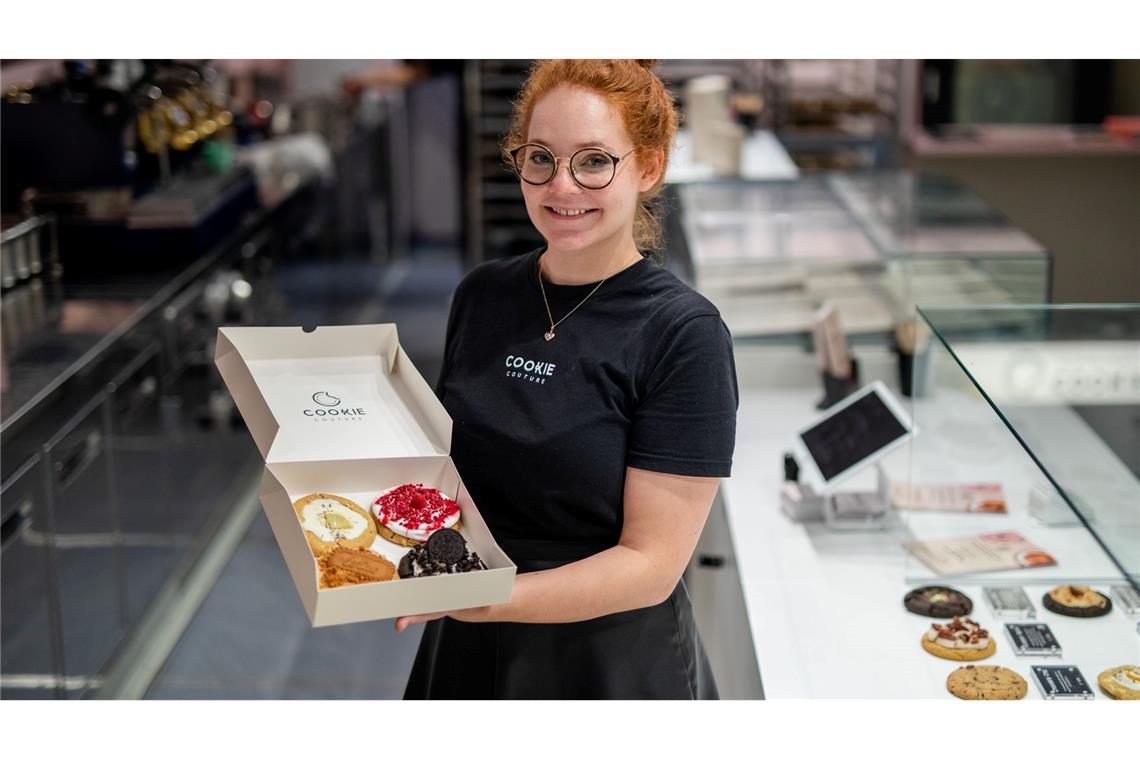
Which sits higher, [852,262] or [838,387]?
[852,262]

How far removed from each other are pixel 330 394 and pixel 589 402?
0.37 metres

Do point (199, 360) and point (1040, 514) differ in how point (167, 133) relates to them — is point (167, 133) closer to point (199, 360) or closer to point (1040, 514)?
point (199, 360)

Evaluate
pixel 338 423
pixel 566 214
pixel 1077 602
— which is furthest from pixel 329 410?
pixel 1077 602

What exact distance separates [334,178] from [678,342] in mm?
5454

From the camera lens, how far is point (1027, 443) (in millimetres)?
2490

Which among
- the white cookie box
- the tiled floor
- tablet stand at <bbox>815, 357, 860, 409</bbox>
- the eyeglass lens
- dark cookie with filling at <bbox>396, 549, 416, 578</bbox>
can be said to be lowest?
the tiled floor

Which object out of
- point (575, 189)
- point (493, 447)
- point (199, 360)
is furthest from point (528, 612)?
point (199, 360)

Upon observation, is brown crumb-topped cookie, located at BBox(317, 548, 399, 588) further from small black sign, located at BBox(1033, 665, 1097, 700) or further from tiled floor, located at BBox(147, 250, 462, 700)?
tiled floor, located at BBox(147, 250, 462, 700)

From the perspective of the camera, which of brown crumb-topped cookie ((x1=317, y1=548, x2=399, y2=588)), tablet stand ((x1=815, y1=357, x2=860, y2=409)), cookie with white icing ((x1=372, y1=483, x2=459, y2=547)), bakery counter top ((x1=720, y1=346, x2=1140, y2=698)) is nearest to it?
brown crumb-topped cookie ((x1=317, y1=548, x2=399, y2=588))

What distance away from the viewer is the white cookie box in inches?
62.3

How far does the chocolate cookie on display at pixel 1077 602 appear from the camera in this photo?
2355mm

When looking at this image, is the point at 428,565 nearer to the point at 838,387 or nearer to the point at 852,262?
the point at 838,387

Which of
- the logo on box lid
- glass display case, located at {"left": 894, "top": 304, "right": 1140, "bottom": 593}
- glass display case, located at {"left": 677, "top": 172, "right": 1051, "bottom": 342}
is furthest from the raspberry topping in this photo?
glass display case, located at {"left": 677, "top": 172, "right": 1051, "bottom": 342}

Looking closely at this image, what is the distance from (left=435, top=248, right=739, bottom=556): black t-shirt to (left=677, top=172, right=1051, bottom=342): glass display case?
1.84m
